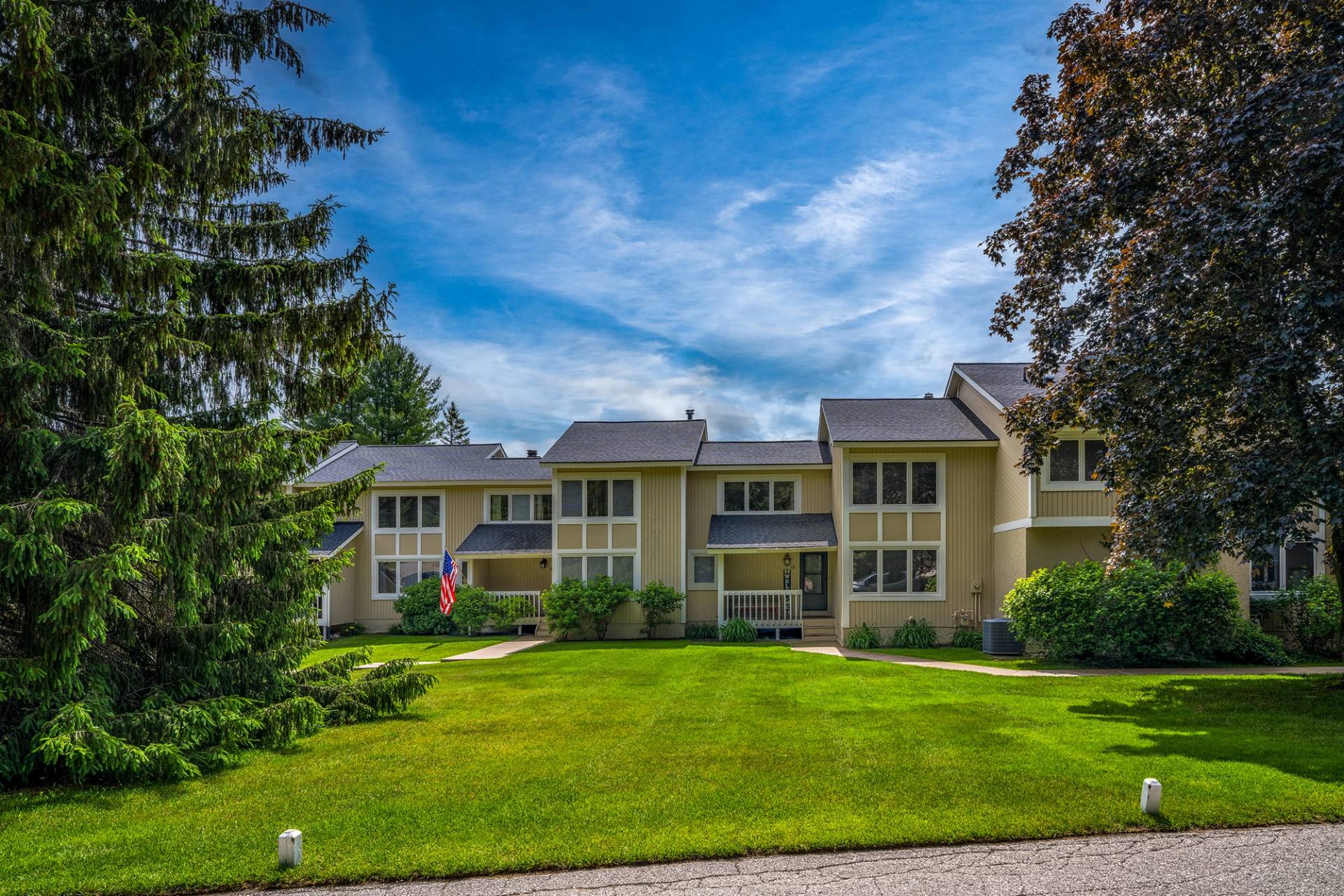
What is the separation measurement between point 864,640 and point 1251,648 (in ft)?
24.9

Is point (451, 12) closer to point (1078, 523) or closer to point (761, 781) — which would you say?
point (761, 781)

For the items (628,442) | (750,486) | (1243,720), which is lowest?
(1243,720)

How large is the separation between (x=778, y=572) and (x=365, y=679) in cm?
1423

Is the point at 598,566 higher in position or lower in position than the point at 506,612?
higher

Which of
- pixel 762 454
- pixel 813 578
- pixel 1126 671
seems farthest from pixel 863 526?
pixel 1126 671

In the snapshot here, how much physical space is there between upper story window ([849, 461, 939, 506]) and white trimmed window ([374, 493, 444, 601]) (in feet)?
42.5

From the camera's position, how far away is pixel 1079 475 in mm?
16953

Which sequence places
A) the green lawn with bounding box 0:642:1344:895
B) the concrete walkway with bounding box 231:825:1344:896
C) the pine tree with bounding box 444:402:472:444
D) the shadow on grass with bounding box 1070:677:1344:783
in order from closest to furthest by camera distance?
the concrete walkway with bounding box 231:825:1344:896, the green lawn with bounding box 0:642:1344:895, the shadow on grass with bounding box 1070:677:1344:783, the pine tree with bounding box 444:402:472:444

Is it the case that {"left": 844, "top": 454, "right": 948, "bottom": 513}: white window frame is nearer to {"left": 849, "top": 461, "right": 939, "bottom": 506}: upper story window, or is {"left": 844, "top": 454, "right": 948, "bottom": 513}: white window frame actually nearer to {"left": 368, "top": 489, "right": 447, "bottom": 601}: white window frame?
{"left": 849, "top": 461, "right": 939, "bottom": 506}: upper story window

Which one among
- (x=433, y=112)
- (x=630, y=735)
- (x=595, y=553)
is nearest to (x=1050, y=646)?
(x=630, y=735)

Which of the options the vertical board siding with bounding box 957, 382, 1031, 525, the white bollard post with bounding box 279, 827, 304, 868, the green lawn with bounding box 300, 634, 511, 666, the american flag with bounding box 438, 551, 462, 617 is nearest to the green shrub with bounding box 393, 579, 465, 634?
the green lawn with bounding box 300, 634, 511, 666

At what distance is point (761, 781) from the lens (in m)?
6.72

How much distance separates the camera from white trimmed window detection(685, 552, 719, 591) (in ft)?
71.3

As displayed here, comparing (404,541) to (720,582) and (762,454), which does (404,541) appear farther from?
(762,454)
